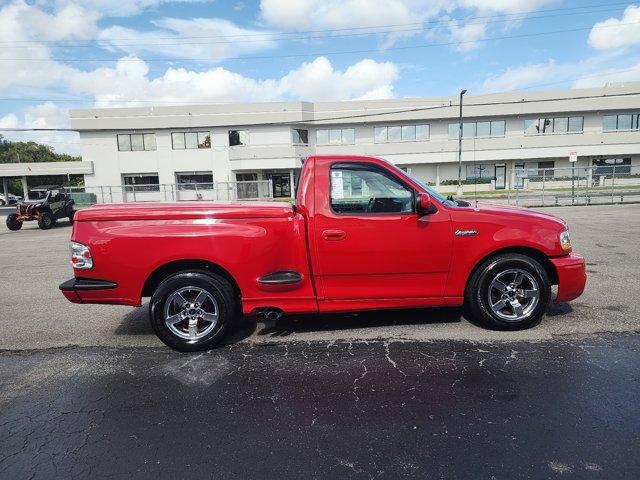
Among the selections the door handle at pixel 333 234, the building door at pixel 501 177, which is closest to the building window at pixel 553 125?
the building door at pixel 501 177

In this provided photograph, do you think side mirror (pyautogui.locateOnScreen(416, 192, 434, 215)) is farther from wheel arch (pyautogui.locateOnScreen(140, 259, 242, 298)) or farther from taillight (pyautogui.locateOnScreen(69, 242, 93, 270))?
taillight (pyautogui.locateOnScreen(69, 242, 93, 270))

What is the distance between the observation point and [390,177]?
14.4ft

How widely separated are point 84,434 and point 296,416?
1463mm

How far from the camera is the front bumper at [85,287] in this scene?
13.7 ft

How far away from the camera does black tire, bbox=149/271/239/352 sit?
416 centimetres

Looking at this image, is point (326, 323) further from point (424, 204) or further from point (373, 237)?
point (424, 204)

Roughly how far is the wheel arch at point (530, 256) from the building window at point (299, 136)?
122ft

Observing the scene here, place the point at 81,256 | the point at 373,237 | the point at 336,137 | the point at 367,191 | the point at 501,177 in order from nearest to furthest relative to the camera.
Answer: the point at 81,256 < the point at 373,237 < the point at 367,191 < the point at 336,137 < the point at 501,177

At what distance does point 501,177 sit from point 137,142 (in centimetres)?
3645

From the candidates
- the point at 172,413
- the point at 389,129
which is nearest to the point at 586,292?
the point at 172,413

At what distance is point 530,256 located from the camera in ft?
15.0

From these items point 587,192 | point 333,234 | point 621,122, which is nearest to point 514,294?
point 333,234

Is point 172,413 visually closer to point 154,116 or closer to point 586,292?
point 586,292

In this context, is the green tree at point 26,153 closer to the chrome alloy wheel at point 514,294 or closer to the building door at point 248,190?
the building door at point 248,190
